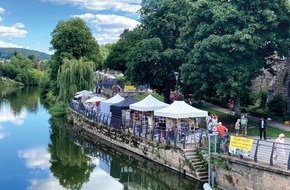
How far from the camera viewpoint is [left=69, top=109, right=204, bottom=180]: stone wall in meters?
23.3

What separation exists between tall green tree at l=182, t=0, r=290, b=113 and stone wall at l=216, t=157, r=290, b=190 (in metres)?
8.08

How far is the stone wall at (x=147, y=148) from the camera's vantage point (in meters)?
23.3

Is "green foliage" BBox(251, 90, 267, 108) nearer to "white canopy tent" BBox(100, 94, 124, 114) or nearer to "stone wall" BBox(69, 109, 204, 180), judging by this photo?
"white canopy tent" BBox(100, 94, 124, 114)

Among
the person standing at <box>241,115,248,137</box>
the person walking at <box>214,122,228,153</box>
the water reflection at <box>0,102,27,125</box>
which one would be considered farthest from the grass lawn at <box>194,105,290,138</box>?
the water reflection at <box>0,102,27,125</box>

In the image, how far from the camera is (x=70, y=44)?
60.4 m

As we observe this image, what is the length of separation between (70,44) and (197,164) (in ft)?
137

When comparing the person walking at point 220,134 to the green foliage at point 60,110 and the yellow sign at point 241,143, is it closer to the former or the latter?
the yellow sign at point 241,143

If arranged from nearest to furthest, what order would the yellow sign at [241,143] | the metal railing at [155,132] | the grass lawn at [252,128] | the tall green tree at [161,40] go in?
the yellow sign at [241,143], the metal railing at [155,132], the grass lawn at [252,128], the tall green tree at [161,40]

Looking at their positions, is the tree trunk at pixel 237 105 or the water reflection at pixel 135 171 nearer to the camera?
the water reflection at pixel 135 171

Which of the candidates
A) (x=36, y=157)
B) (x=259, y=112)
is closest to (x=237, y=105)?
(x=259, y=112)

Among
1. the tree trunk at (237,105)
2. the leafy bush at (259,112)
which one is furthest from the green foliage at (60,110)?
the tree trunk at (237,105)

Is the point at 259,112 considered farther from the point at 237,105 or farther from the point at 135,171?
the point at 135,171

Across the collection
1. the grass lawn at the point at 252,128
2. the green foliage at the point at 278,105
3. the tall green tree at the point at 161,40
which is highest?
the tall green tree at the point at 161,40

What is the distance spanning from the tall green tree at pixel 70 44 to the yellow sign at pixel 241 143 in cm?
4059
